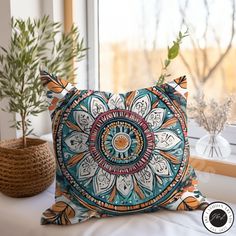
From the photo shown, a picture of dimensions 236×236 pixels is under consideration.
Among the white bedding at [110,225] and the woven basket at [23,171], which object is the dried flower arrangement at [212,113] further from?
the woven basket at [23,171]

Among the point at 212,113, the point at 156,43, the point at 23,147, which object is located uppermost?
the point at 156,43

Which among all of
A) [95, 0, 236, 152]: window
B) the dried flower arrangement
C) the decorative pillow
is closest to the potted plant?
the decorative pillow

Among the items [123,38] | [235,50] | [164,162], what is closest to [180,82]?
[164,162]

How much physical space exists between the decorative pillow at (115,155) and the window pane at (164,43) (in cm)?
42

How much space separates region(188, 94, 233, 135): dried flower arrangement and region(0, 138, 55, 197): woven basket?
0.58 m

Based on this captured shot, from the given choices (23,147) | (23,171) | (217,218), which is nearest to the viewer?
(217,218)

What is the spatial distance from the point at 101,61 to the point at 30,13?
1.33ft

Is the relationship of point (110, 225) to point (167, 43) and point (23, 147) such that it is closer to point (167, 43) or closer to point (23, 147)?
point (23, 147)

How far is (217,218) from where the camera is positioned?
951 mm

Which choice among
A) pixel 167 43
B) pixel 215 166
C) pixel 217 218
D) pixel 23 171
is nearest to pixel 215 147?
pixel 215 166

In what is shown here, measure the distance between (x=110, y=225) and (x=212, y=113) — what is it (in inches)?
21.9

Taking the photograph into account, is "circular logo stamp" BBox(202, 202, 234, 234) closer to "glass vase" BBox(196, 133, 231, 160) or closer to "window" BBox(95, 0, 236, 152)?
"glass vase" BBox(196, 133, 231, 160)

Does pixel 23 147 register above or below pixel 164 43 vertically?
below

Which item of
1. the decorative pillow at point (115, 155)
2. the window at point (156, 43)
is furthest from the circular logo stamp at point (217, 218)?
the window at point (156, 43)
